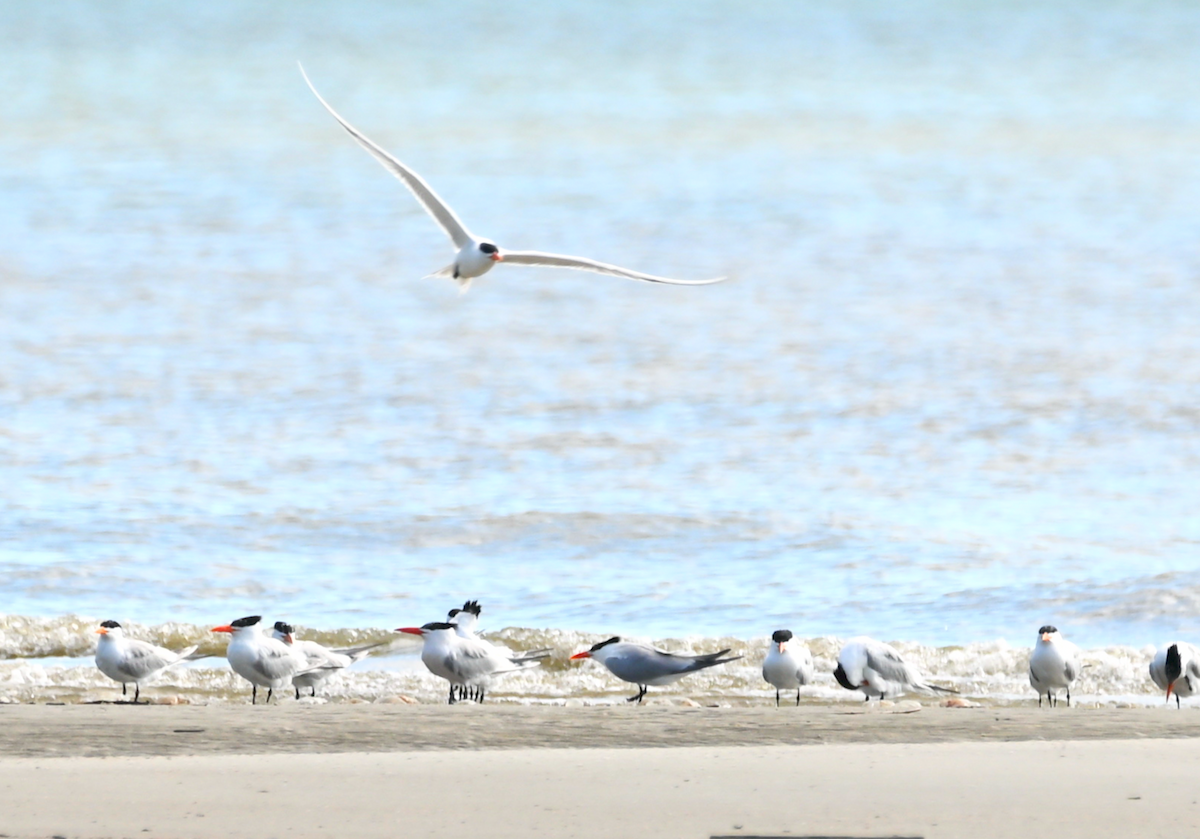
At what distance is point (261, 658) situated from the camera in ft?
25.6

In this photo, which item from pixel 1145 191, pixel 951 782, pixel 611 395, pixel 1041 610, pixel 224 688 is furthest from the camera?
pixel 1145 191

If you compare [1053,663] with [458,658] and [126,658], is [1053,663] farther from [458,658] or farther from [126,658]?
[126,658]

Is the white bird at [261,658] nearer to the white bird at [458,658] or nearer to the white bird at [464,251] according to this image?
the white bird at [458,658]

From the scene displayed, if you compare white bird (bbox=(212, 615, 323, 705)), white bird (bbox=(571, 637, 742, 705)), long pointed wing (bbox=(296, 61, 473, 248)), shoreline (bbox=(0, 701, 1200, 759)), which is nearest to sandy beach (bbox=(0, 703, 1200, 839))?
shoreline (bbox=(0, 701, 1200, 759))

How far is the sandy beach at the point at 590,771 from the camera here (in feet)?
17.1

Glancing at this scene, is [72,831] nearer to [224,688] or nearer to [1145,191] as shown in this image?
[224,688]

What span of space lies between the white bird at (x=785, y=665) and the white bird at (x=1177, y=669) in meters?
1.45

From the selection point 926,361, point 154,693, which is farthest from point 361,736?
point 926,361

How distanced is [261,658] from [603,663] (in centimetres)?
148

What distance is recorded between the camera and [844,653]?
26.7ft

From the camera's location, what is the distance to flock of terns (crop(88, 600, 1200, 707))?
788 centimetres

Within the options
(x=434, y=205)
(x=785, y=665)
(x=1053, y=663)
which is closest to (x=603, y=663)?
(x=785, y=665)

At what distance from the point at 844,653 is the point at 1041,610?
279 centimetres

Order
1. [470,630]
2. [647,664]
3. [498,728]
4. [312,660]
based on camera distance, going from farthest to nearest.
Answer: [470,630], [647,664], [312,660], [498,728]
